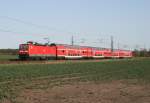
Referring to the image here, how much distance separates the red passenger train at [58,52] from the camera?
5384 centimetres

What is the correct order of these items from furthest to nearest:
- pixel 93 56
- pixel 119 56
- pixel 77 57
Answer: pixel 119 56 → pixel 93 56 → pixel 77 57

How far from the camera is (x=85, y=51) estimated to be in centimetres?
7200

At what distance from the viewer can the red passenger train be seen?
53.8 m

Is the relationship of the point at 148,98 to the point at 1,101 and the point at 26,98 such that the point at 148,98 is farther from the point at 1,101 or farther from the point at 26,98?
the point at 1,101

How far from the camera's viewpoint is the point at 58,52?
61.5 metres

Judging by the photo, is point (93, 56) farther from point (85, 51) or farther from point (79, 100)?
point (79, 100)

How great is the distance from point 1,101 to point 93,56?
64420 millimetres

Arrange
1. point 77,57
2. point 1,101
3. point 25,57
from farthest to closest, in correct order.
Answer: point 77,57 → point 25,57 → point 1,101

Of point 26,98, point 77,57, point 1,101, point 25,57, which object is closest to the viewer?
point 1,101

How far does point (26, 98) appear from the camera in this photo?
13.3 meters

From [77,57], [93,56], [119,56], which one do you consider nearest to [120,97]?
[77,57]

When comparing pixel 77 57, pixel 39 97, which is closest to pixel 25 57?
pixel 77 57

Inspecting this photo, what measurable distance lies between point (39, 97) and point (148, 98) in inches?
167

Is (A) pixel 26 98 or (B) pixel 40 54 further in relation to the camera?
(B) pixel 40 54
